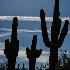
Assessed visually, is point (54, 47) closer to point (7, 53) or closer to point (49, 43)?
point (49, 43)

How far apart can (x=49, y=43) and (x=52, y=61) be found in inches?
42.3

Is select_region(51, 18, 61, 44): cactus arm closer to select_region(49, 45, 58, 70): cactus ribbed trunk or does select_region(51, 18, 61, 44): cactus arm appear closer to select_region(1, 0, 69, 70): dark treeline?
select_region(1, 0, 69, 70): dark treeline

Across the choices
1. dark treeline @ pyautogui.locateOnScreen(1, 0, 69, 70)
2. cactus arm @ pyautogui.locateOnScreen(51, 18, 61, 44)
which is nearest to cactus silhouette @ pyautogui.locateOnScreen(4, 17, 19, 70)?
dark treeline @ pyautogui.locateOnScreen(1, 0, 69, 70)

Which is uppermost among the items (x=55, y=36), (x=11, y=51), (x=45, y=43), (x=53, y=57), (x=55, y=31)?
(x=55, y=31)

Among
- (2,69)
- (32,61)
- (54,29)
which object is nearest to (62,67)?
Answer: (32,61)

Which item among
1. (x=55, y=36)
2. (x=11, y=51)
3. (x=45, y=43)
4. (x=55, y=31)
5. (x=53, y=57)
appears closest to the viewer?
(x=11, y=51)

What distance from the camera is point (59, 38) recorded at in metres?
22.9

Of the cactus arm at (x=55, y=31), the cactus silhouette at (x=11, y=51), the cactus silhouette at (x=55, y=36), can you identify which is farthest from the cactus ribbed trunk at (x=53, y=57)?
the cactus silhouette at (x=11, y=51)

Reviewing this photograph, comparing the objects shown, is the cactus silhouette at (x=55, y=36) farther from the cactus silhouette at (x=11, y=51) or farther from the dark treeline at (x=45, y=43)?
the cactus silhouette at (x=11, y=51)

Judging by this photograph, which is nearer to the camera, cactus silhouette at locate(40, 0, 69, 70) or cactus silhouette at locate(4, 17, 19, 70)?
cactus silhouette at locate(4, 17, 19, 70)

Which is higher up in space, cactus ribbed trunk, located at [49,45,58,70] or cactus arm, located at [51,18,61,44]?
cactus arm, located at [51,18,61,44]

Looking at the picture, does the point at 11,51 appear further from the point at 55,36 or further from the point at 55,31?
the point at 55,31

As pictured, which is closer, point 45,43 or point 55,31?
point 45,43

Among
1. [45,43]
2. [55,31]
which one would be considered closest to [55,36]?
[55,31]
